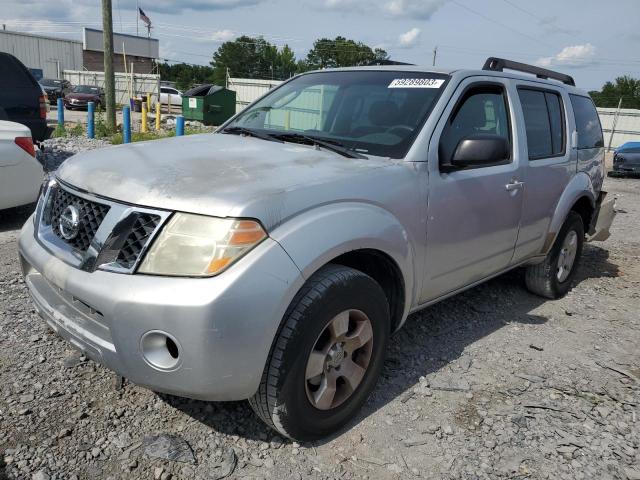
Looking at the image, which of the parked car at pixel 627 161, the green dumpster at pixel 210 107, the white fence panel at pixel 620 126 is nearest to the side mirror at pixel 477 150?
the parked car at pixel 627 161

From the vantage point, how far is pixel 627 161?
627 inches

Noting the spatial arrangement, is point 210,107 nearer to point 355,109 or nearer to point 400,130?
point 355,109

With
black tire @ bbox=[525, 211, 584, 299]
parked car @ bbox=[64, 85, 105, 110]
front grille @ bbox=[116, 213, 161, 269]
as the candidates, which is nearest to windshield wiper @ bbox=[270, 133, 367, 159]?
front grille @ bbox=[116, 213, 161, 269]

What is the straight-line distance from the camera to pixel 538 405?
10.1ft

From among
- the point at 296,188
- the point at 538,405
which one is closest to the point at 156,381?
the point at 296,188

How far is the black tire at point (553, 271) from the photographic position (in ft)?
15.1

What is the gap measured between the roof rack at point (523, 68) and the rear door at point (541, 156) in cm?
21

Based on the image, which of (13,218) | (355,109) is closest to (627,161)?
(355,109)

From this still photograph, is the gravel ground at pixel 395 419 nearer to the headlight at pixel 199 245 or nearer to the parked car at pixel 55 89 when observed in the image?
the headlight at pixel 199 245

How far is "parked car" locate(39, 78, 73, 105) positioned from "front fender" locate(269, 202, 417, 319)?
3420 centimetres

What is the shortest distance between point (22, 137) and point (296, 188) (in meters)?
4.44

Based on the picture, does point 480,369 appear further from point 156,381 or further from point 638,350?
point 156,381

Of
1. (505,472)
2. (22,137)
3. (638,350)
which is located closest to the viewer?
(505,472)

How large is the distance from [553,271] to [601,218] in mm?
1135
